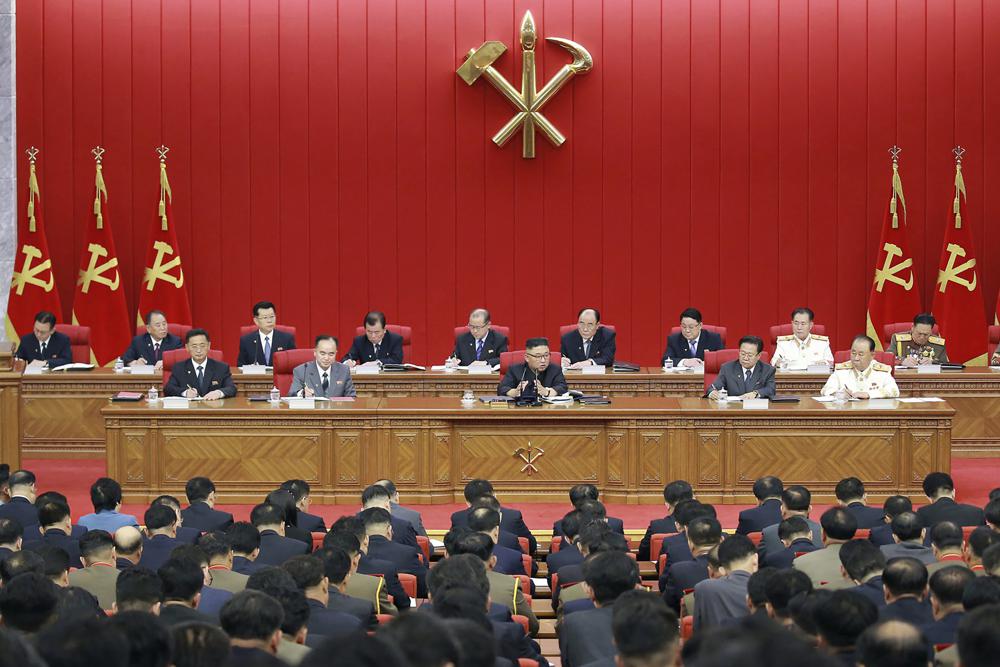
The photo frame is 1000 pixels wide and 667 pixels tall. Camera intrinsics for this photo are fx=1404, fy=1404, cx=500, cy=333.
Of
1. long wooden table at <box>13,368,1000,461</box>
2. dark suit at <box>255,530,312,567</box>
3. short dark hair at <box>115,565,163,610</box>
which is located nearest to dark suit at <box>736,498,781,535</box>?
dark suit at <box>255,530,312,567</box>

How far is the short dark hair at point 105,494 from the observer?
→ 22.3 feet

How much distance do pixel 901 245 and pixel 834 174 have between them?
0.96m

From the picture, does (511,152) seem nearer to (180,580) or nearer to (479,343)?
(479,343)

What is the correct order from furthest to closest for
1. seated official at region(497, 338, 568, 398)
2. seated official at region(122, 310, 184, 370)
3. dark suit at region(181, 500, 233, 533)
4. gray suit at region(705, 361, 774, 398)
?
seated official at region(122, 310, 184, 370), gray suit at region(705, 361, 774, 398), seated official at region(497, 338, 568, 398), dark suit at region(181, 500, 233, 533)

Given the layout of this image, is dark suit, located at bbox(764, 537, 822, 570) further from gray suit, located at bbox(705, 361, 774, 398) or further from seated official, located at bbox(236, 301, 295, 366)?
seated official, located at bbox(236, 301, 295, 366)

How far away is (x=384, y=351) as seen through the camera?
1166 cm

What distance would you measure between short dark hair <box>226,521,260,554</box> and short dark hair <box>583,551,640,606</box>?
162 cm

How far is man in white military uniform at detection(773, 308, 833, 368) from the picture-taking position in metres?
11.3

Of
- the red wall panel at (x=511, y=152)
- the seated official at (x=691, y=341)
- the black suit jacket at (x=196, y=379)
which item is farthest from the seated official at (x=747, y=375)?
the red wall panel at (x=511, y=152)

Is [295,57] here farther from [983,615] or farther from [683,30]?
[983,615]

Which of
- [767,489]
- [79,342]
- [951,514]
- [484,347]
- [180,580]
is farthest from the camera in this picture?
[79,342]

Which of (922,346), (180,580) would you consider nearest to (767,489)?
(180,580)

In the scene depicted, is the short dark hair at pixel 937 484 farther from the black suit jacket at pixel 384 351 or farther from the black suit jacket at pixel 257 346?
the black suit jacket at pixel 257 346

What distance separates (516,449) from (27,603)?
5.23 metres
